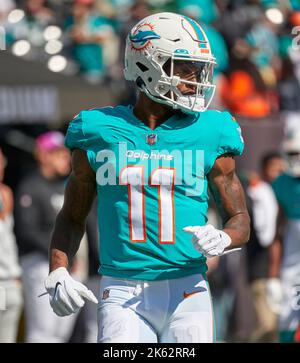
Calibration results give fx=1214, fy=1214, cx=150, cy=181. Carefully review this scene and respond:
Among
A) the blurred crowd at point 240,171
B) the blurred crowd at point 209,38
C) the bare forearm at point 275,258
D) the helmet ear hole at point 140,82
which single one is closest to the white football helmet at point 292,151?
the blurred crowd at point 240,171

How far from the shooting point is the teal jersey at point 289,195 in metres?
9.66

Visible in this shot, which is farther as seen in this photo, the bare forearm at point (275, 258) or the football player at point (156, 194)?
the bare forearm at point (275, 258)

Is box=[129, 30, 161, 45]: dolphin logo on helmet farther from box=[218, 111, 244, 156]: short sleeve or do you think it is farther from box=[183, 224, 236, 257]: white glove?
box=[183, 224, 236, 257]: white glove

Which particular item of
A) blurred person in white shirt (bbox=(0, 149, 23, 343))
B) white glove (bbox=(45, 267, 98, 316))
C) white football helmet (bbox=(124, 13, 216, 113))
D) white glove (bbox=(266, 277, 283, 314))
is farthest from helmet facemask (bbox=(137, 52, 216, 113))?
white glove (bbox=(266, 277, 283, 314))

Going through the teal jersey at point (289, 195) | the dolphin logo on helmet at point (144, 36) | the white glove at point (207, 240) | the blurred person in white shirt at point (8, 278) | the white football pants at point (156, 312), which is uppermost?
the teal jersey at point (289, 195)

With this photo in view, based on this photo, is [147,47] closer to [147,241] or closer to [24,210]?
[147,241]

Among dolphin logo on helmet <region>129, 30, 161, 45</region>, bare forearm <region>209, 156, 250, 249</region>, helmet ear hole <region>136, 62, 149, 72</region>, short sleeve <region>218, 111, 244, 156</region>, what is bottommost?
bare forearm <region>209, 156, 250, 249</region>

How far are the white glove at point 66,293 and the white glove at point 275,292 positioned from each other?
530 centimetres

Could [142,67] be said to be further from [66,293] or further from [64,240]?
[66,293]

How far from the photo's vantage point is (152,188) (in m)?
5.11

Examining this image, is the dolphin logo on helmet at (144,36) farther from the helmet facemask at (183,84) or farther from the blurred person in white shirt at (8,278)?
the blurred person in white shirt at (8,278)

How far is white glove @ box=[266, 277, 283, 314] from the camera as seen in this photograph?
10156 millimetres

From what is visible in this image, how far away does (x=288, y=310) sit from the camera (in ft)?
31.3
